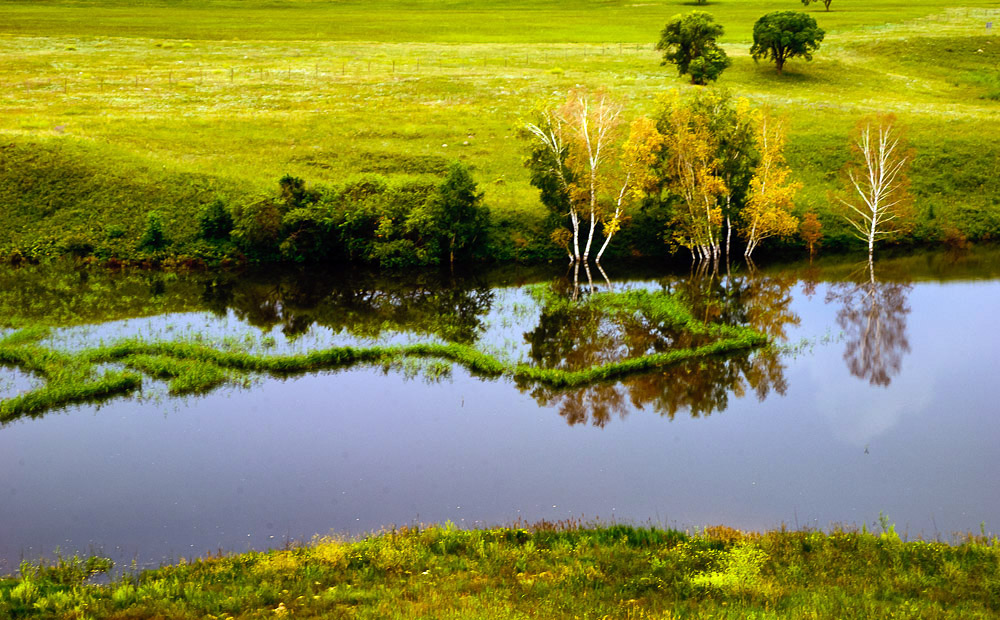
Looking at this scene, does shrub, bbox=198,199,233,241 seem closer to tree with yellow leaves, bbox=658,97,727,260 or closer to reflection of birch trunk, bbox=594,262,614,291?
reflection of birch trunk, bbox=594,262,614,291

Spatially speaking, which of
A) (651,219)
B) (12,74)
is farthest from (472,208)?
(12,74)

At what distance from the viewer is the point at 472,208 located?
207 ft

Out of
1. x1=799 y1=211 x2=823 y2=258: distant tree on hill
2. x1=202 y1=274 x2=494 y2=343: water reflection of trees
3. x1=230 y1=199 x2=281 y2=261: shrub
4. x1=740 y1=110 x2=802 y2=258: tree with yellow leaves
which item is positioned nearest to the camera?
x1=202 y1=274 x2=494 y2=343: water reflection of trees

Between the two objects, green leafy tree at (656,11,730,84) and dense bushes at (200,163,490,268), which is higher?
green leafy tree at (656,11,730,84)

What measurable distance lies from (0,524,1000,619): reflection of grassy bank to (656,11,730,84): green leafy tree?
71.9m

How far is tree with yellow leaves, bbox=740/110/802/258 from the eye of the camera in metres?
60.8

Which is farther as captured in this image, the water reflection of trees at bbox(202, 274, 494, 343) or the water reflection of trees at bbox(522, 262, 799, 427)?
the water reflection of trees at bbox(202, 274, 494, 343)

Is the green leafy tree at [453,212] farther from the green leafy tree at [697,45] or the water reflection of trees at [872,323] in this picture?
the green leafy tree at [697,45]

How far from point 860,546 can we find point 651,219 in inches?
1697

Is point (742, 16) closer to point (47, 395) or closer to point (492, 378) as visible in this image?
point (492, 378)

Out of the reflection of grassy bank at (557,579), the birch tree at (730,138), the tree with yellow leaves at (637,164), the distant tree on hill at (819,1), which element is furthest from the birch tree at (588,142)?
the distant tree on hill at (819,1)

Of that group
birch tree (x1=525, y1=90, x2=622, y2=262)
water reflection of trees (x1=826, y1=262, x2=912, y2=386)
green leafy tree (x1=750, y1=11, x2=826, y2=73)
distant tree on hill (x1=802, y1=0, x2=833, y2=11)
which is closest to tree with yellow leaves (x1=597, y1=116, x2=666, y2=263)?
birch tree (x1=525, y1=90, x2=622, y2=262)

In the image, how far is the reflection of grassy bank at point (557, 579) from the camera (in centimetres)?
2084

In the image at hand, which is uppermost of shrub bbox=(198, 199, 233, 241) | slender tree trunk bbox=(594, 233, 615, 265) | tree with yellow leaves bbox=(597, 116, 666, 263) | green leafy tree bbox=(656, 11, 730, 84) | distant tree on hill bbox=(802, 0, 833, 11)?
distant tree on hill bbox=(802, 0, 833, 11)
